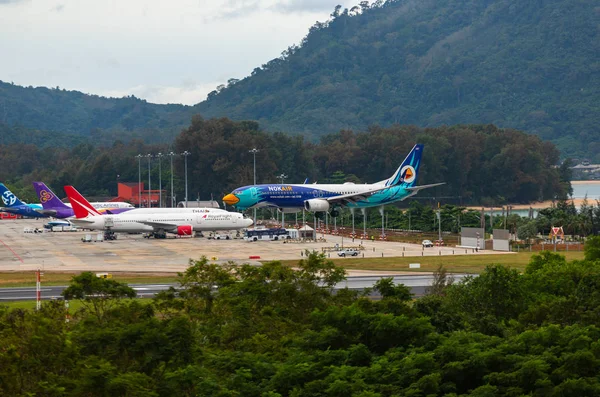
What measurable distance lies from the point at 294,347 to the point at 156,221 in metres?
98.0

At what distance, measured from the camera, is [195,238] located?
134 metres

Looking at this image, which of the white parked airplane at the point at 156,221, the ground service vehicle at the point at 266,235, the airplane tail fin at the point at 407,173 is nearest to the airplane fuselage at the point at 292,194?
the airplane tail fin at the point at 407,173

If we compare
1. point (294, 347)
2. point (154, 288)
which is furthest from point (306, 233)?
point (294, 347)

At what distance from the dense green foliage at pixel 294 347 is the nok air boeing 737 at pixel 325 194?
67193mm

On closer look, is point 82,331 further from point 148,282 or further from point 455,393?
point 148,282

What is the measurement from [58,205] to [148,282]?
267ft

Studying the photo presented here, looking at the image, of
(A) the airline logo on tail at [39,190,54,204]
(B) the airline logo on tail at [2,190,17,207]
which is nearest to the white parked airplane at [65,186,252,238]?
(A) the airline logo on tail at [39,190,54,204]

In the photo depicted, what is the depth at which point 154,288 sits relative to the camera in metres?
73.8

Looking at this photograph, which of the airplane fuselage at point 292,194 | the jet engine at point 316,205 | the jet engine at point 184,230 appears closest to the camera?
the airplane fuselage at point 292,194

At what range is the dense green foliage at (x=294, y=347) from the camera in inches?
1330

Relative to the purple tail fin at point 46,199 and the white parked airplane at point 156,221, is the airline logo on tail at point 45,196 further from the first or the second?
the white parked airplane at point 156,221

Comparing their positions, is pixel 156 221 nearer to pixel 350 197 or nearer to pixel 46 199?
pixel 350 197

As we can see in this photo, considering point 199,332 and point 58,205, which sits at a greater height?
point 58,205

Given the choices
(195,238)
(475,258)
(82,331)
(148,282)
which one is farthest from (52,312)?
(195,238)
